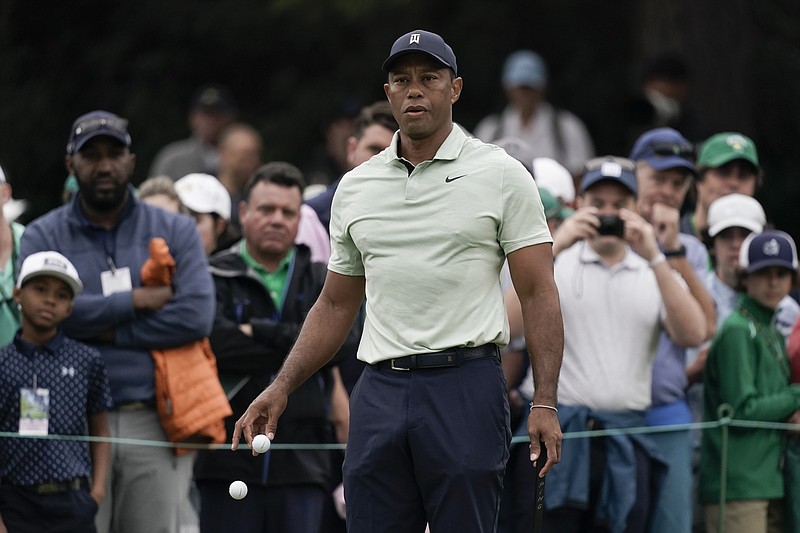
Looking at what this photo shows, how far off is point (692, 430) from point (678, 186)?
4.91 ft

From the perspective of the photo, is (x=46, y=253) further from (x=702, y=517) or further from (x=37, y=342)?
(x=702, y=517)

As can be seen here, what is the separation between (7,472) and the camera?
7047 mm

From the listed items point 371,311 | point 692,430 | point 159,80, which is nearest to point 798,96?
point 159,80

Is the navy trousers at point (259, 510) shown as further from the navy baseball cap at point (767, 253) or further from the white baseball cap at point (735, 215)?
the white baseball cap at point (735, 215)

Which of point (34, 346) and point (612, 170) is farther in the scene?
point (612, 170)

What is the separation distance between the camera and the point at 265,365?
7695 millimetres

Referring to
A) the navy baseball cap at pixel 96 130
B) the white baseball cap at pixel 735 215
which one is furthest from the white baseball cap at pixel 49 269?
the white baseball cap at pixel 735 215

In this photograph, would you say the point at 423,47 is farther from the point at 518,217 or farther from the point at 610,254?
the point at 610,254

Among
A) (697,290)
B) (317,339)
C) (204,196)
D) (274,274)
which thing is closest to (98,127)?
(274,274)

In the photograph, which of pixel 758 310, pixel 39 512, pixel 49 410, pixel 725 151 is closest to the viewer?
pixel 39 512

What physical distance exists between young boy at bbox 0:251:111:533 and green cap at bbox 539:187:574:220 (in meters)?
2.51

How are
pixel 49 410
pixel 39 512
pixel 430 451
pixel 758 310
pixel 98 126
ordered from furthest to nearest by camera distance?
pixel 758 310
pixel 98 126
pixel 49 410
pixel 39 512
pixel 430 451

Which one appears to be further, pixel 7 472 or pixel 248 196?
pixel 248 196

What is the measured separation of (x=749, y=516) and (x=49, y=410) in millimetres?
3345
